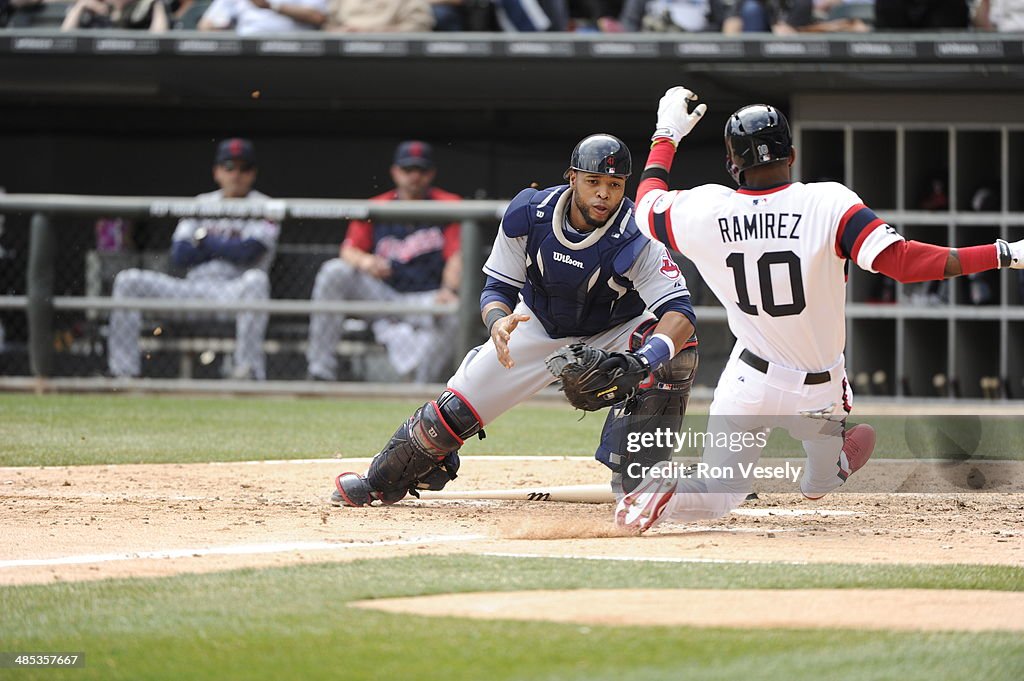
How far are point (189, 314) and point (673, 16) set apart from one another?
154 inches

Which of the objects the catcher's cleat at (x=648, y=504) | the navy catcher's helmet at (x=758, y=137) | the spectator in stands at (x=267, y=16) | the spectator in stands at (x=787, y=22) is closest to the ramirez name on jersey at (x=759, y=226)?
the navy catcher's helmet at (x=758, y=137)

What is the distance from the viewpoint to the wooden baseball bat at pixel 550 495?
509cm

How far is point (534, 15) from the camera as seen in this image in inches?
387

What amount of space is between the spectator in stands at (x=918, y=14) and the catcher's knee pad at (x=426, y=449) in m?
5.77

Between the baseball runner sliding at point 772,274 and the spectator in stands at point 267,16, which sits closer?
the baseball runner sliding at point 772,274

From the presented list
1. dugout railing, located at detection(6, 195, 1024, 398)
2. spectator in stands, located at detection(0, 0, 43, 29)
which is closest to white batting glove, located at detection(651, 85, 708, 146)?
dugout railing, located at detection(6, 195, 1024, 398)

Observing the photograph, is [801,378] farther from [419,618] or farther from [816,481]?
[419,618]

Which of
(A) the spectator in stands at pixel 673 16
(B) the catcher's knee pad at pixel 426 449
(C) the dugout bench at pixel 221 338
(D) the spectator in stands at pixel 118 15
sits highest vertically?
(D) the spectator in stands at pixel 118 15

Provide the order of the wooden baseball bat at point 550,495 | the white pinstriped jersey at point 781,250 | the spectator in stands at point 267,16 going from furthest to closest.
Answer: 1. the spectator in stands at point 267,16
2. the wooden baseball bat at point 550,495
3. the white pinstriped jersey at point 781,250

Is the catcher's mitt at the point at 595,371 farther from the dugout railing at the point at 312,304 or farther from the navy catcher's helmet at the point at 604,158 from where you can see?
the dugout railing at the point at 312,304

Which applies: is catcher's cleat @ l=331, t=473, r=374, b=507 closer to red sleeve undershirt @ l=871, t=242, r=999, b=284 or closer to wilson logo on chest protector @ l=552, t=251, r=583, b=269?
wilson logo on chest protector @ l=552, t=251, r=583, b=269

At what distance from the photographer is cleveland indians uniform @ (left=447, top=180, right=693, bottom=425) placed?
4.65m

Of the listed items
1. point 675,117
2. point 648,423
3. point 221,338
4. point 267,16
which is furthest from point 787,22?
point 648,423

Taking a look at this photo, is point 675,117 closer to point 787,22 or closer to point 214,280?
point 214,280
